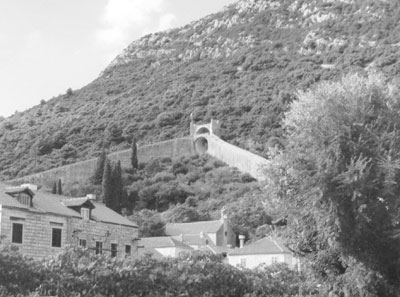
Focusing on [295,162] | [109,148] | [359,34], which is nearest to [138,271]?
[295,162]

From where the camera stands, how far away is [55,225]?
Result: 3641 centimetres

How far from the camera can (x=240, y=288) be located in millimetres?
→ 24594

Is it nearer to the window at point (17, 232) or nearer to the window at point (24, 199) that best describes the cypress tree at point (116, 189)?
the window at point (24, 199)

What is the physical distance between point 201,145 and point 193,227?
31.3 meters

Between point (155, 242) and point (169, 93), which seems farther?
point (169, 93)

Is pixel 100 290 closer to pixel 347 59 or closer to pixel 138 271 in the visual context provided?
pixel 138 271

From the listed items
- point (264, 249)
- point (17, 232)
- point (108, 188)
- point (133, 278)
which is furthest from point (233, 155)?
point (133, 278)

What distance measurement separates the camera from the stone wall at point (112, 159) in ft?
290

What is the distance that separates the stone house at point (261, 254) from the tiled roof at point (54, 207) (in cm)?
1228

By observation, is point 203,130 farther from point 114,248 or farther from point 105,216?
point 114,248

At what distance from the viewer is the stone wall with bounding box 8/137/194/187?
88500mm

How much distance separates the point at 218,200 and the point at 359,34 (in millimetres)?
73459

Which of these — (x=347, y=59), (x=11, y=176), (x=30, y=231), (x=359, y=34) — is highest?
(x=359, y=34)

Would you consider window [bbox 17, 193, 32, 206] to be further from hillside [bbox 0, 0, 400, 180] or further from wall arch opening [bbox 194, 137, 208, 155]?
wall arch opening [bbox 194, 137, 208, 155]
